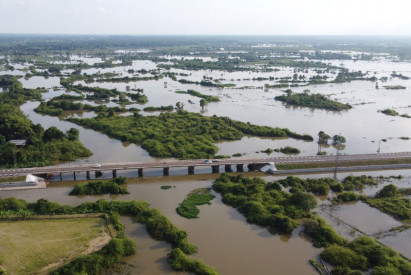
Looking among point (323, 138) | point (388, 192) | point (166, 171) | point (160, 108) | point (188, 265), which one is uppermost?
point (160, 108)

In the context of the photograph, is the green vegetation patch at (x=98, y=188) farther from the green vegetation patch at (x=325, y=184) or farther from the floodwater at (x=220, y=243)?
the green vegetation patch at (x=325, y=184)

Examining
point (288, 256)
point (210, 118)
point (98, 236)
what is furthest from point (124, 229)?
point (210, 118)

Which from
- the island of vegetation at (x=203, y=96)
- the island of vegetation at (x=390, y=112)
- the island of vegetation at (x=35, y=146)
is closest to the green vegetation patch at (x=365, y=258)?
the island of vegetation at (x=35, y=146)

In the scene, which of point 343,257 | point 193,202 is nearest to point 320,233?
point 343,257

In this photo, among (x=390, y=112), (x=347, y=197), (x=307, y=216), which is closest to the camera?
(x=307, y=216)

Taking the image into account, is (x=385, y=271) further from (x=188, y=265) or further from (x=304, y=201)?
(x=188, y=265)

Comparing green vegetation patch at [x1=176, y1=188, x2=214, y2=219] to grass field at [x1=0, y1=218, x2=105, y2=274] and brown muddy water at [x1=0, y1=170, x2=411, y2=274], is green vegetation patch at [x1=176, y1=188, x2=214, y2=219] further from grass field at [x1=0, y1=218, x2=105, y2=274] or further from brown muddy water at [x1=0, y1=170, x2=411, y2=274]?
grass field at [x1=0, y1=218, x2=105, y2=274]
